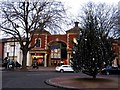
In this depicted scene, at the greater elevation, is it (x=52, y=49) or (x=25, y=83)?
(x=52, y=49)

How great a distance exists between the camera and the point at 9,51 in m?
66.8

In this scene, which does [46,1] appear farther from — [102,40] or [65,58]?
[65,58]

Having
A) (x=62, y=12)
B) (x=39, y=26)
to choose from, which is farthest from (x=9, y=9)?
(x=62, y=12)

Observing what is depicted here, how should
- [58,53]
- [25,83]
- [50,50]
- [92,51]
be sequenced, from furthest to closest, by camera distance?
1. [50,50]
2. [58,53]
3. [92,51]
4. [25,83]

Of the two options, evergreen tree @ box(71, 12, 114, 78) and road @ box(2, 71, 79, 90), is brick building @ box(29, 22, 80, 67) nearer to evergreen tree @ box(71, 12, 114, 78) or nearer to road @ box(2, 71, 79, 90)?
road @ box(2, 71, 79, 90)

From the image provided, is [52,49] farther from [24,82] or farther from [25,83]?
[25,83]

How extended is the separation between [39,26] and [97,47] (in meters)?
22.0

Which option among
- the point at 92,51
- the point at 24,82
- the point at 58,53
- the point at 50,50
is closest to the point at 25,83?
the point at 24,82

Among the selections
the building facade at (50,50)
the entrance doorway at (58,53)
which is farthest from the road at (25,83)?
the entrance doorway at (58,53)

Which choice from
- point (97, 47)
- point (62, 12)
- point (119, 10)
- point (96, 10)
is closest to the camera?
point (97, 47)

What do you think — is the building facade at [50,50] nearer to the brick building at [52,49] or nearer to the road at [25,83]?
the brick building at [52,49]

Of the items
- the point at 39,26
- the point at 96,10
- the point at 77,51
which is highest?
the point at 96,10

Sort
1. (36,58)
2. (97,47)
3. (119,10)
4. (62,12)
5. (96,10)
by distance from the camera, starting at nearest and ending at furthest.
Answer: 1. (97,47)
2. (62,12)
3. (119,10)
4. (96,10)
5. (36,58)

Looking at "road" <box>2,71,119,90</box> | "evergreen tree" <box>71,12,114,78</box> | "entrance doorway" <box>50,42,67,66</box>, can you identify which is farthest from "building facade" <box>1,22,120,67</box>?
"evergreen tree" <box>71,12,114,78</box>
